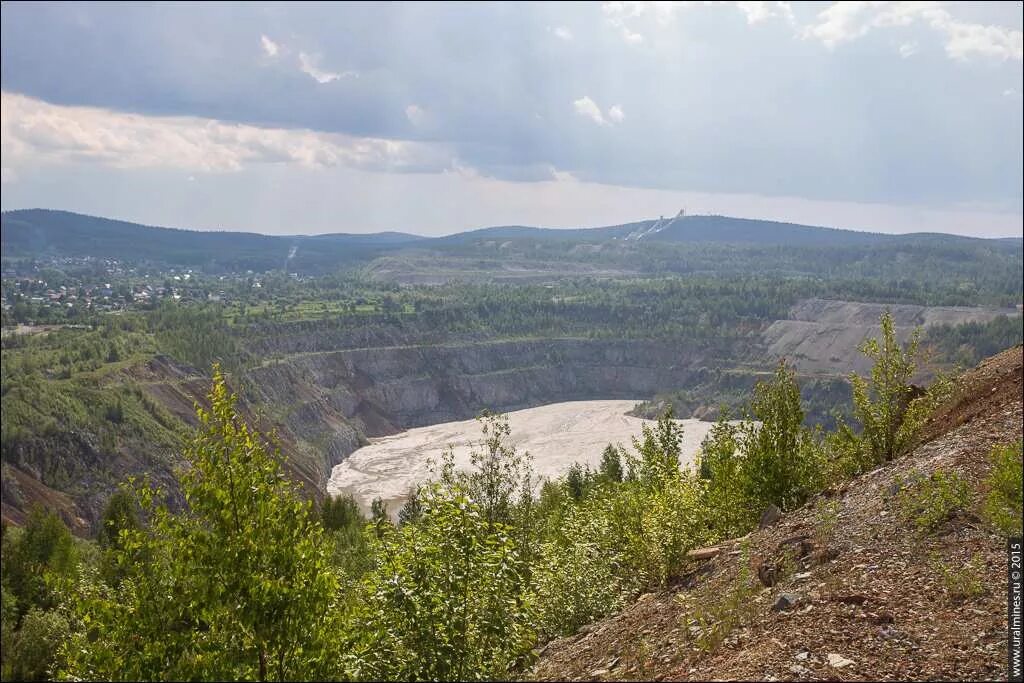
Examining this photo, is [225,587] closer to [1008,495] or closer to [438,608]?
[438,608]

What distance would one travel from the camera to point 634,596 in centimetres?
2244

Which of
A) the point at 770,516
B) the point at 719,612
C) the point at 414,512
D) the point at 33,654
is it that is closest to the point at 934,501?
the point at 719,612

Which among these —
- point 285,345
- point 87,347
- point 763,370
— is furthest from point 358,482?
point 763,370

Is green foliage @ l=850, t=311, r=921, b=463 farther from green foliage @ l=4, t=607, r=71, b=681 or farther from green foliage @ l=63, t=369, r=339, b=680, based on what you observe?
green foliage @ l=4, t=607, r=71, b=681

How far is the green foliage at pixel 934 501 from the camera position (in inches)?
647

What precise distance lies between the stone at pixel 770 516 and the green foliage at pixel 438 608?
1035cm

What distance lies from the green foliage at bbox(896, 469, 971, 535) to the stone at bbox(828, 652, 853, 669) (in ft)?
14.8

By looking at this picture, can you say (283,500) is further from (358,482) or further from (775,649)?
(358,482)

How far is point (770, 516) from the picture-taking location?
76.1 ft

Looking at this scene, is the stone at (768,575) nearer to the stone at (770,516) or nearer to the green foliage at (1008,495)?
the green foliage at (1008,495)

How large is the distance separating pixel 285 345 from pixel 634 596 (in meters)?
168

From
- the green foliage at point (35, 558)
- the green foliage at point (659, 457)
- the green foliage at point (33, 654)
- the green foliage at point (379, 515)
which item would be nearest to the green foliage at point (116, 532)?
the green foliage at point (35, 558)

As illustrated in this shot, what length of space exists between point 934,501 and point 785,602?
3.79 meters

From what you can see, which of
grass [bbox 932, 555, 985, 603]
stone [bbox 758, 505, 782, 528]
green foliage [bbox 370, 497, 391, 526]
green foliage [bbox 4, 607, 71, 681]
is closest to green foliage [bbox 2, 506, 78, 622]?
green foliage [bbox 4, 607, 71, 681]
